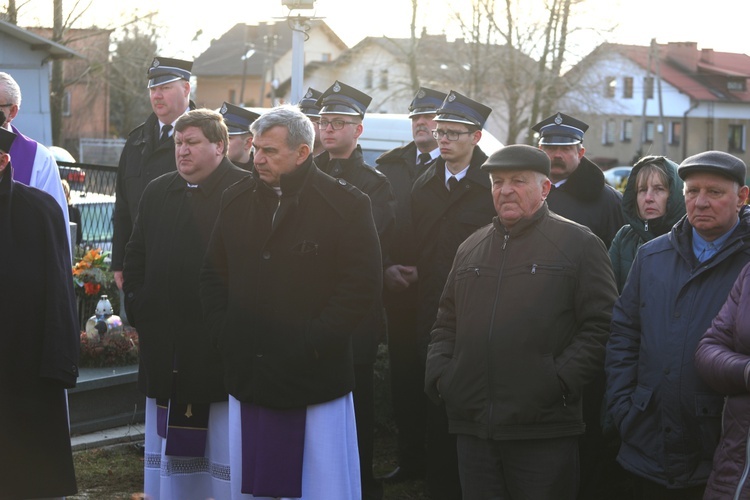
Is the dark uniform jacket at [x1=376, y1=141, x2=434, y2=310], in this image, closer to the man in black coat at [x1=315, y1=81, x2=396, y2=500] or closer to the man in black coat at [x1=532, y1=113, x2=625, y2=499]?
the man in black coat at [x1=315, y1=81, x2=396, y2=500]

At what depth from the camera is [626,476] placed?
631 centimetres

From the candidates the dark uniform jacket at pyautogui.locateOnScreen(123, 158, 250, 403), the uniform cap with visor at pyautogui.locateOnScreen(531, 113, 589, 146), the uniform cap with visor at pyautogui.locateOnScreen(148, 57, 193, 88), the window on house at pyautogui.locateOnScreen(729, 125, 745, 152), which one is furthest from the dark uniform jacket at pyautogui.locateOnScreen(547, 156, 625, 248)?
the window on house at pyautogui.locateOnScreen(729, 125, 745, 152)

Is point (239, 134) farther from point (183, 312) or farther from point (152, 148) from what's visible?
point (183, 312)

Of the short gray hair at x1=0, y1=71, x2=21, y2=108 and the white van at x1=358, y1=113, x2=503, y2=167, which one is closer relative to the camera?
the short gray hair at x1=0, y1=71, x2=21, y2=108

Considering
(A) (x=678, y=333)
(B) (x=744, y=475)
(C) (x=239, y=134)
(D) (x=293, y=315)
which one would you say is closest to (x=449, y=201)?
(C) (x=239, y=134)

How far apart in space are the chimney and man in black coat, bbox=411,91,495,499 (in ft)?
231

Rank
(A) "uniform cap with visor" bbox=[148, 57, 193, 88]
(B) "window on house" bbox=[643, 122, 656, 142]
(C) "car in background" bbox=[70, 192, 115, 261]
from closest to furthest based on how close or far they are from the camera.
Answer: (A) "uniform cap with visor" bbox=[148, 57, 193, 88] → (C) "car in background" bbox=[70, 192, 115, 261] → (B) "window on house" bbox=[643, 122, 656, 142]

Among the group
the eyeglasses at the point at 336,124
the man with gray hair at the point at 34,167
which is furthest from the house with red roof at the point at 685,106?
the man with gray hair at the point at 34,167

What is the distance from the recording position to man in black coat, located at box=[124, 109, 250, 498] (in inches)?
222

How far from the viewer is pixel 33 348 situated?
4.93 m

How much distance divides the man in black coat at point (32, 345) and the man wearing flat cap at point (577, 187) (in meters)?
3.14

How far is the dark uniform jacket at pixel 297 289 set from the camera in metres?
4.92

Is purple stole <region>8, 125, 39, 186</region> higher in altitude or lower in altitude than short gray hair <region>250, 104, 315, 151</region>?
lower

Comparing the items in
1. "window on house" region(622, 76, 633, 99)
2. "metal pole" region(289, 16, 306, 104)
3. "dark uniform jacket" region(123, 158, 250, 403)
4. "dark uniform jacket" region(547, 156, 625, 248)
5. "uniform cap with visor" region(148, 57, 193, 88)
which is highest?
"window on house" region(622, 76, 633, 99)
